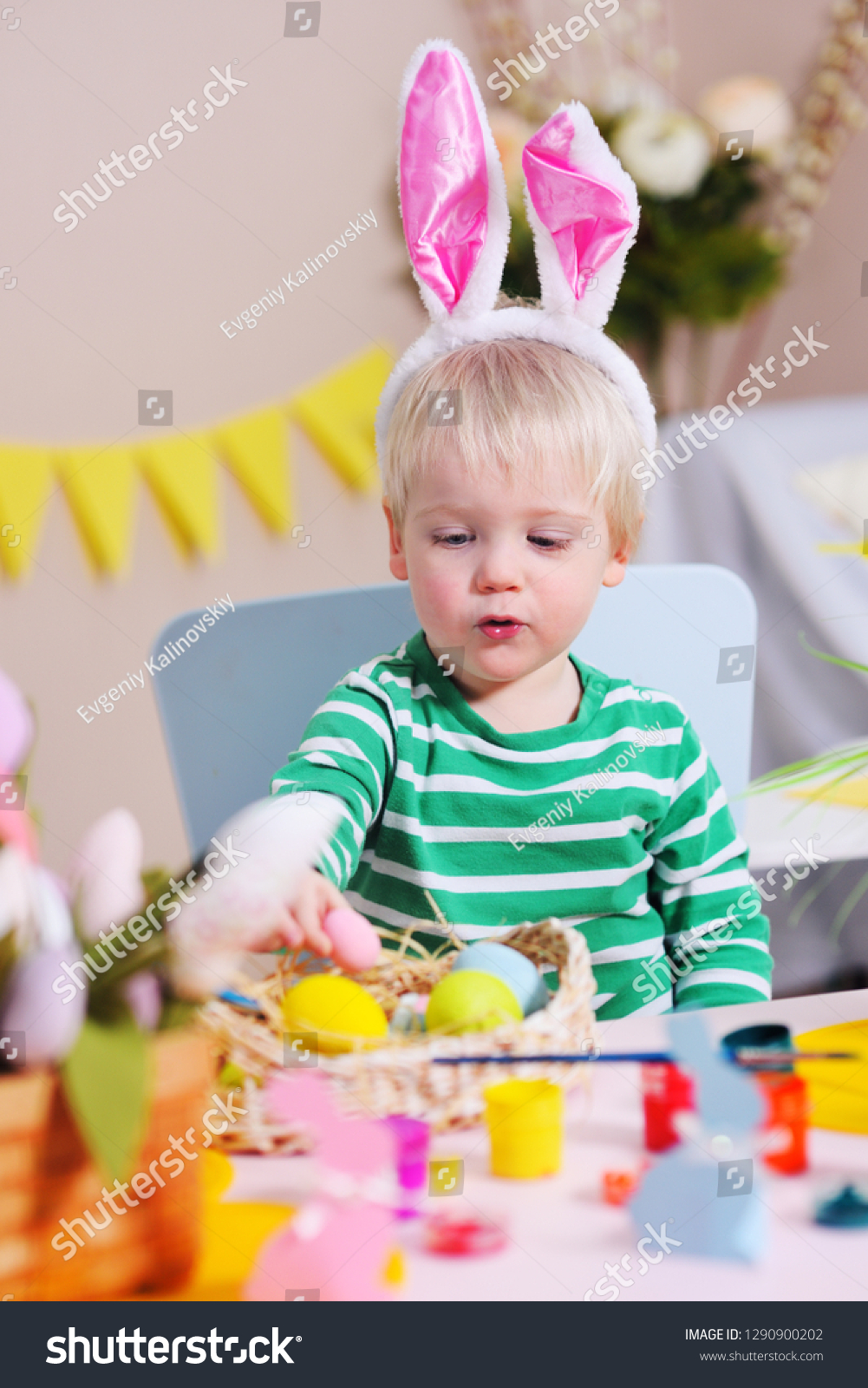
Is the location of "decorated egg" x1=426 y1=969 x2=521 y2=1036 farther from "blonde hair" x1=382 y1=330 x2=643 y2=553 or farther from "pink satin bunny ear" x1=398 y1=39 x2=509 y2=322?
"pink satin bunny ear" x1=398 y1=39 x2=509 y2=322

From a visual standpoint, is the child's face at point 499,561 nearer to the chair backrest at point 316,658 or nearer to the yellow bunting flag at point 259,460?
the chair backrest at point 316,658

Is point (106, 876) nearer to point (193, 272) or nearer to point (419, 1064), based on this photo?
point (419, 1064)

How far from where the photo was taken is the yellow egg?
20.3 inches

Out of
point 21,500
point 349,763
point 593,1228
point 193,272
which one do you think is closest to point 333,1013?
point 593,1228

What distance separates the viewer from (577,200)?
2.66 feet

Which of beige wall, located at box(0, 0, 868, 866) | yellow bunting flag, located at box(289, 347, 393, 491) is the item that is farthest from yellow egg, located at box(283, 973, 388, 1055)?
yellow bunting flag, located at box(289, 347, 393, 491)

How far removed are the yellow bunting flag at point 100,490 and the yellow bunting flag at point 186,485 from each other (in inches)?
1.4

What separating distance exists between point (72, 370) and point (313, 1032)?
166 cm

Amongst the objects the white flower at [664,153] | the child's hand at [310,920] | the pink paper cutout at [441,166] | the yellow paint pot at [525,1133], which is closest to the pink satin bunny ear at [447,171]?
the pink paper cutout at [441,166]

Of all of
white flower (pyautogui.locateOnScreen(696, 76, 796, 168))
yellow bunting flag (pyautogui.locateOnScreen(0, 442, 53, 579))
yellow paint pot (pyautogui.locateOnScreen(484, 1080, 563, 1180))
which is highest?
white flower (pyautogui.locateOnScreen(696, 76, 796, 168))

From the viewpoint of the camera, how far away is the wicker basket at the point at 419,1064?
47 centimetres

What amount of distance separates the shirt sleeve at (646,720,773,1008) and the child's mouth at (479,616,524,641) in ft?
0.60

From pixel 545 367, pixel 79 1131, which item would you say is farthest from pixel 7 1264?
pixel 545 367
